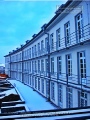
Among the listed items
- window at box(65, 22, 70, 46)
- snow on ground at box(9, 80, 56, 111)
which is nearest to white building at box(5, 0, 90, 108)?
window at box(65, 22, 70, 46)

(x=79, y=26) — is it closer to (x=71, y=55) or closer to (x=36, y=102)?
(x=71, y=55)

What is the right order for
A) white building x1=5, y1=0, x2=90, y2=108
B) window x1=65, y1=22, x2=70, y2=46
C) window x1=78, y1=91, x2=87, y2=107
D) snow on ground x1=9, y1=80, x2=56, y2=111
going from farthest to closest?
snow on ground x1=9, y1=80, x2=56, y2=111 < window x1=65, y1=22, x2=70, y2=46 < window x1=78, y1=91, x2=87, y2=107 < white building x1=5, y1=0, x2=90, y2=108

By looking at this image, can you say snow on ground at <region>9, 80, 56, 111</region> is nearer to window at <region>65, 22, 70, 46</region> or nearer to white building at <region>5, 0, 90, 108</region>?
white building at <region>5, 0, 90, 108</region>

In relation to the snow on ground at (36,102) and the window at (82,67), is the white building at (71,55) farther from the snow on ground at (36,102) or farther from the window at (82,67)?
the snow on ground at (36,102)

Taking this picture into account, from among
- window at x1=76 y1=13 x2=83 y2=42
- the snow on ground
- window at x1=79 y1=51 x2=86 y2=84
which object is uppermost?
window at x1=76 y1=13 x2=83 y2=42

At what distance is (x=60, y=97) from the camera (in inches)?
243

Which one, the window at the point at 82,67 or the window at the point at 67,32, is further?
the window at the point at 67,32

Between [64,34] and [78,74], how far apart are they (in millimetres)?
1662

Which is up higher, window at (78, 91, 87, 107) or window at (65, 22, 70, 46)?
window at (65, 22, 70, 46)

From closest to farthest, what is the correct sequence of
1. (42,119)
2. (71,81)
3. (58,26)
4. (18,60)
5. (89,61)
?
(42,119)
(89,61)
(71,81)
(58,26)
(18,60)

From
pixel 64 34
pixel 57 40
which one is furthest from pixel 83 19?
pixel 57 40

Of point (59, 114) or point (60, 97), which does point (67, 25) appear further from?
point (59, 114)

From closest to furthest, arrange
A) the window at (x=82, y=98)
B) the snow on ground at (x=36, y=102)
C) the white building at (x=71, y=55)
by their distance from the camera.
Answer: the white building at (x=71, y=55)
the window at (x=82, y=98)
the snow on ground at (x=36, y=102)

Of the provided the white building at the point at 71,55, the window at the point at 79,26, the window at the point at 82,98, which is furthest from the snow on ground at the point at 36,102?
the window at the point at 79,26
